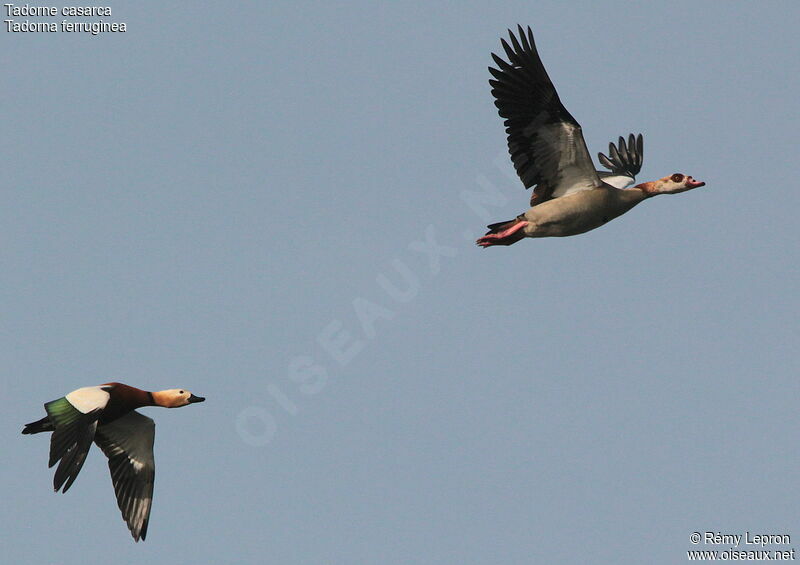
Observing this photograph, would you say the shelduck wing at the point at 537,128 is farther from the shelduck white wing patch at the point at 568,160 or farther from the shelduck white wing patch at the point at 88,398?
the shelduck white wing patch at the point at 88,398

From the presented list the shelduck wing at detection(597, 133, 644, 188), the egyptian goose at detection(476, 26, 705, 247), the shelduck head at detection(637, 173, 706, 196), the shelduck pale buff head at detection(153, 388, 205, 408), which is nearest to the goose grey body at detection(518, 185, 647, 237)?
the egyptian goose at detection(476, 26, 705, 247)

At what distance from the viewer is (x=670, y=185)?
15.3 metres

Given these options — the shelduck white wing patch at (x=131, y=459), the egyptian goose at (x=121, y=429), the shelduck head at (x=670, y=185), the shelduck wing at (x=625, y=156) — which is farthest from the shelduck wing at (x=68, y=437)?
the shelduck wing at (x=625, y=156)

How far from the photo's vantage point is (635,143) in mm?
18016

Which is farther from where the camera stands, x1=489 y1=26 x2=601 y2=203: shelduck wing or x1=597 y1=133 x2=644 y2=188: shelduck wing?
x1=597 y1=133 x2=644 y2=188: shelduck wing

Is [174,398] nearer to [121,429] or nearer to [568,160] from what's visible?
[121,429]

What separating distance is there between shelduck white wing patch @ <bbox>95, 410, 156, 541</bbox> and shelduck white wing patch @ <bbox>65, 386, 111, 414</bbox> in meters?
1.14

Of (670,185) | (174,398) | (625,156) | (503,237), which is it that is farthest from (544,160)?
(174,398)

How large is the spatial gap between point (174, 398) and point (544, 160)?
542 cm

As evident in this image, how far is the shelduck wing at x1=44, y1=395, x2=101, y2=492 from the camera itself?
1251cm

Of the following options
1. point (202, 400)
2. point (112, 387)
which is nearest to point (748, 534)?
point (202, 400)

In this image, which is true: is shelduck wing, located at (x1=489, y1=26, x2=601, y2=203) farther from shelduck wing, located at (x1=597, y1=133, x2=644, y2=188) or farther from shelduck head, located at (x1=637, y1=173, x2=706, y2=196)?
shelduck wing, located at (x1=597, y1=133, x2=644, y2=188)

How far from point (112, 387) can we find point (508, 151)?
5477mm

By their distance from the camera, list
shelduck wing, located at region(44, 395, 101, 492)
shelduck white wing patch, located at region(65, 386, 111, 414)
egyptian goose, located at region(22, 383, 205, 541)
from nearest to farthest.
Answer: shelduck wing, located at region(44, 395, 101, 492), egyptian goose, located at region(22, 383, 205, 541), shelduck white wing patch, located at region(65, 386, 111, 414)
